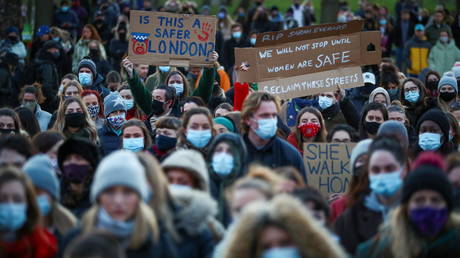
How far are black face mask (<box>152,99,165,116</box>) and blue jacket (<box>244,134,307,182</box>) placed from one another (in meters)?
3.76

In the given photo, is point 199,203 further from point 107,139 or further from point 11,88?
point 11,88

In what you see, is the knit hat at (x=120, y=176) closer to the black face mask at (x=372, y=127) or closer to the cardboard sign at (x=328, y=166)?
the cardboard sign at (x=328, y=166)

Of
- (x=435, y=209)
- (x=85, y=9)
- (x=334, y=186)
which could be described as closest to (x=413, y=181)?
(x=435, y=209)

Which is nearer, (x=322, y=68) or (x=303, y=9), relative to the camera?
(x=322, y=68)

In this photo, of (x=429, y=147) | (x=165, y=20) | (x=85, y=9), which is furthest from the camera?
(x=85, y=9)

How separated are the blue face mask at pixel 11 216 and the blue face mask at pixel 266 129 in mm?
3440

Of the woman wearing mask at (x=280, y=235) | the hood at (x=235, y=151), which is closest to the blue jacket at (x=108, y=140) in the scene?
the hood at (x=235, y=151)

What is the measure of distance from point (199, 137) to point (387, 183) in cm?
263

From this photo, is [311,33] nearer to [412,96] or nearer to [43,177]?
[412,96]

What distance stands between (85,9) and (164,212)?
22.1 m

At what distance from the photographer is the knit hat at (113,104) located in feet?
44.1

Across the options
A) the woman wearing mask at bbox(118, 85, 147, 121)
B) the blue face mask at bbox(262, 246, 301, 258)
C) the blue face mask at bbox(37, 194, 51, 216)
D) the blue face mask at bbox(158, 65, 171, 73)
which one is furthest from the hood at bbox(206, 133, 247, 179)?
the blue face mask at bbox(158, 65, 171, 73)

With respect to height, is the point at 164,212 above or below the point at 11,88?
below

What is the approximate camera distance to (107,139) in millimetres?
13062
